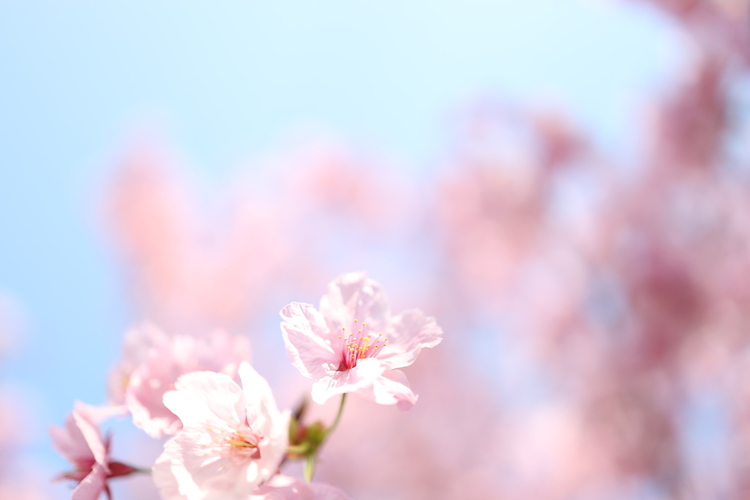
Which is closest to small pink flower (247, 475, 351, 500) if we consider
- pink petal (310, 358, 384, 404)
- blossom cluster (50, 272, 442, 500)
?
blossom cluster (50, 272, 442, 500)

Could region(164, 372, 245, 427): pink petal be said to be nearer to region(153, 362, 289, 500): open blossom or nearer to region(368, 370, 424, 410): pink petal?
region(153, 362, 289, 500): open blossom

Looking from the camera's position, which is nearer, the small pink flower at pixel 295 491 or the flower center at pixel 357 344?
the small pink flower at pixel 295 491

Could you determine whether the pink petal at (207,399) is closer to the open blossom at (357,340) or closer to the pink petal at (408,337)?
the open blossom at (357,340)

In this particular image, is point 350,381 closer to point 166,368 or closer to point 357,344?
point 357,344

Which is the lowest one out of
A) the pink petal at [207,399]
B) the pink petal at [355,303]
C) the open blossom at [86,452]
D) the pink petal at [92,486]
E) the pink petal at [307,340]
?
the pink petal at [92,486]

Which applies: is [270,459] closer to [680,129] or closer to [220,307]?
[680,129]

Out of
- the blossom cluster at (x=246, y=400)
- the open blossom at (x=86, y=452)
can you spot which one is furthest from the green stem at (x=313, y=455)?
the open blossom at (x=86, y=452)

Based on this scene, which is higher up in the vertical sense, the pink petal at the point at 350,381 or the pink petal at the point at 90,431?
the pink petal at the point at 350,381
